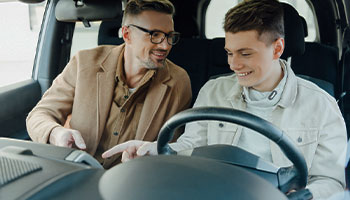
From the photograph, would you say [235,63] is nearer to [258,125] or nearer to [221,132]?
[221,132]

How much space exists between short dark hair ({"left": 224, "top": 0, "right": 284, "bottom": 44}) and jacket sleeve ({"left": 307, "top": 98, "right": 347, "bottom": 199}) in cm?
31

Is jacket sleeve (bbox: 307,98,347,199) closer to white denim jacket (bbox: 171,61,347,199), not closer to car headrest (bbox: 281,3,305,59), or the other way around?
white denim jacket (bbox: 171,61,347,199)

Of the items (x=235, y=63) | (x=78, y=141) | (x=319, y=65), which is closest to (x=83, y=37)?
(x=78, y=141)

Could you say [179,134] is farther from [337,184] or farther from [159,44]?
[337,184]

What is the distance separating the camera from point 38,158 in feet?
2.14

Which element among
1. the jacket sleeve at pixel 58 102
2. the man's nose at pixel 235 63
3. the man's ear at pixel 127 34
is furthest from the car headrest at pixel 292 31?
the jacket sleeve at pixel 58 102

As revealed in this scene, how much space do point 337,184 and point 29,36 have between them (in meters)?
2.05

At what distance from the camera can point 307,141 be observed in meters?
1.15

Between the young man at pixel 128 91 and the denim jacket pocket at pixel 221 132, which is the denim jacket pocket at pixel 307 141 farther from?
the young man at pixel 128 91

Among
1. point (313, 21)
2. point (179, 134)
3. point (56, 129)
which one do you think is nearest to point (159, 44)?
point (179, 134)

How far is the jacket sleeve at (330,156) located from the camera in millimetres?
1088

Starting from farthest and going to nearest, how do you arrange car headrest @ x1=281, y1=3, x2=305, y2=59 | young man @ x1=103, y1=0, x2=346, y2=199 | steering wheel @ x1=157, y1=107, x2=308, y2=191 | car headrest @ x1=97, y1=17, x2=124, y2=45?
car headrest @ x1=97, y1=17, x2=124, y2=45 → car headrest @ x1=281, y1=3, x2=305, y2=59 → young man @ x1=103, y1=0, x2=346, y2=199 → steering wheel @ x1=157, y1=107, x2=308, y2=191

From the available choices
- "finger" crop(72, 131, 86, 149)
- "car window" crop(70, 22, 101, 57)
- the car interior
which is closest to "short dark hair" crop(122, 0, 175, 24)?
the car interior

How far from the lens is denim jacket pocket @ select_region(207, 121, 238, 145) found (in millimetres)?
1260
